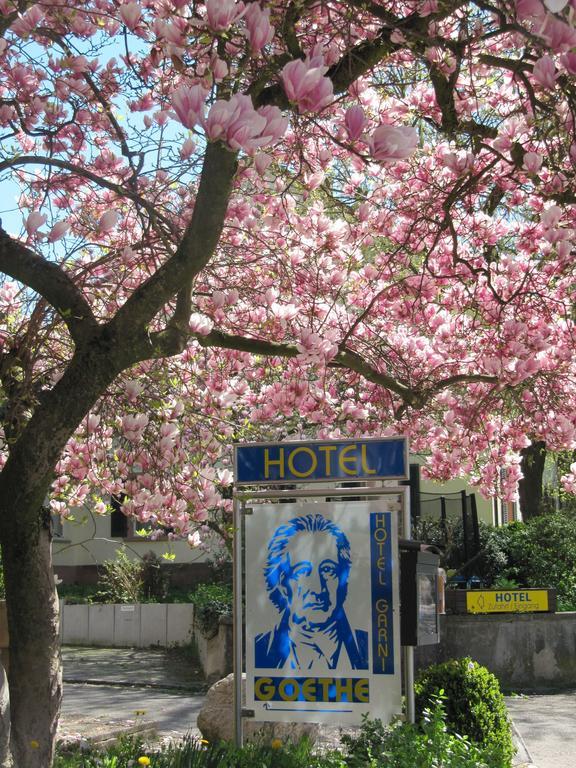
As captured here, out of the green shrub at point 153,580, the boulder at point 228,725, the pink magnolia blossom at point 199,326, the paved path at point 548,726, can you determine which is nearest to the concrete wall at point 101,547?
the green shrub at point 153,580

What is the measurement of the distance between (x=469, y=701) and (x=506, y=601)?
22.7ft

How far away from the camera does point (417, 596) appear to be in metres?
6.75

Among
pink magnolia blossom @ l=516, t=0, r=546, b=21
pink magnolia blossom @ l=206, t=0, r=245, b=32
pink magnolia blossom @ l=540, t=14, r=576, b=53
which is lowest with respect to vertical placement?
pink magnolia blossom @ l=540, t=14, r=576, b=53

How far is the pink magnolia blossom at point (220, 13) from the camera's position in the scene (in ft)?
12.0

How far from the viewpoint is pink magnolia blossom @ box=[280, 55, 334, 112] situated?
365cm

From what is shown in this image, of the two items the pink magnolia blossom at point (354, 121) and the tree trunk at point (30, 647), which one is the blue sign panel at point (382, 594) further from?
the pink magnolia blossom at point (354, 121)

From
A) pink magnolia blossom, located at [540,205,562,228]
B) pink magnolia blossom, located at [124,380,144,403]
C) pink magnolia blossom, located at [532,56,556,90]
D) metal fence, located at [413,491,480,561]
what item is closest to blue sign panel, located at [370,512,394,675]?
pink magnolia blossom, located at [124,380,144,403]

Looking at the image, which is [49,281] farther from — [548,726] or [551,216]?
[548,726]

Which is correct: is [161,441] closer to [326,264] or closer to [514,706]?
[326,264]

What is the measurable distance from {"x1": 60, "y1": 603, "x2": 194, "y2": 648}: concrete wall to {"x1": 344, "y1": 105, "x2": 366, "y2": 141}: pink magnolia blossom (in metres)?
15.6

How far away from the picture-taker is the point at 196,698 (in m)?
12.5

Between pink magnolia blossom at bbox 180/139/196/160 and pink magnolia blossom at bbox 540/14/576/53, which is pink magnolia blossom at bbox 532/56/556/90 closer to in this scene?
pink magnolia blossom at bbox 540/14/576/53

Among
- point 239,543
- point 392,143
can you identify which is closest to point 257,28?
point 392,143

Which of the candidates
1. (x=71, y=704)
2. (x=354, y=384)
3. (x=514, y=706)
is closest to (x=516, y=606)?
(x=514, y=706)
